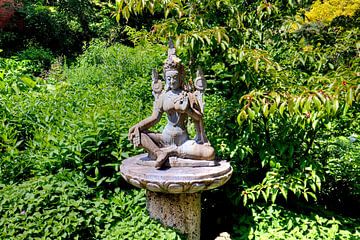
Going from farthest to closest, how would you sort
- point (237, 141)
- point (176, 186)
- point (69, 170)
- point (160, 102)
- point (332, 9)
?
1. point (332, 9)
2. point (69, 170)
3. point (237, 141)
4. point (160, 102)
5. point (176, 186)

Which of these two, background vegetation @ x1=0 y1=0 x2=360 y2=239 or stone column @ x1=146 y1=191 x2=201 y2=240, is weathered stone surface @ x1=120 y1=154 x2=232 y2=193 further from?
background vegetation @ x1=0 y1=0 x2=360 y2=239

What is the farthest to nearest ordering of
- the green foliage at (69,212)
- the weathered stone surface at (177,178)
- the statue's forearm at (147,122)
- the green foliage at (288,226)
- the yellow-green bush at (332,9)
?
the yellow-green bush at (332,9)
the green foliage at (288,226)
the statue's forearm at (147,122)
the green foliage at (69,212)
the weathered stone surface at (177,178)

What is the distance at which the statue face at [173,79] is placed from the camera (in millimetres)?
2787

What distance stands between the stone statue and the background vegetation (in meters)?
0.24

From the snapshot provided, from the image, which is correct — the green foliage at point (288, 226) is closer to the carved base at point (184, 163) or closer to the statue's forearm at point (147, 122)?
the carved base at point (184, 163)

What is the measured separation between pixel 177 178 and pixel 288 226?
1.11 metres

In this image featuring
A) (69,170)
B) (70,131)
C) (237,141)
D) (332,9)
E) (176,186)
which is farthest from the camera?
(332,9)

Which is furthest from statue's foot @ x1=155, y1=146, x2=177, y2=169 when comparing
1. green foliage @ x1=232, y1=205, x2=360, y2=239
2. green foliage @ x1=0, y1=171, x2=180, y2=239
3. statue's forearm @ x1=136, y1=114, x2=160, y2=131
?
green foliage @ x1=232, y1=205, x2=360, y2=239

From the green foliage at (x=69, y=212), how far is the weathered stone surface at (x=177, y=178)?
0.38m

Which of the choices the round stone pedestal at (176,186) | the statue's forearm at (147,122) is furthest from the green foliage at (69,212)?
the statue's forearm at (147,122)

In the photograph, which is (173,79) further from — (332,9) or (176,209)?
(332,9)

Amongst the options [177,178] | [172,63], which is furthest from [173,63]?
[177,178]

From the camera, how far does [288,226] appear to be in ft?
10.00

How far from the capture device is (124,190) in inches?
132
